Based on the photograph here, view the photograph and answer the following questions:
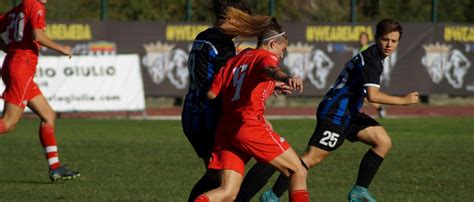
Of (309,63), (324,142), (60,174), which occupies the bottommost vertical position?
(309,63)

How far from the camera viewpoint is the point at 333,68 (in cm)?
2898

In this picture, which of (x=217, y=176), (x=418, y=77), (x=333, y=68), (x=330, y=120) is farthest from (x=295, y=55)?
(x=217, y=176)

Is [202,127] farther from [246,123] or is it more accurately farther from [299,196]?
[299,196]

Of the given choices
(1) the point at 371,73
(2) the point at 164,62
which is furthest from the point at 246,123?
(2) the point at 164,62

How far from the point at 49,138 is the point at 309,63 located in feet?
53.4

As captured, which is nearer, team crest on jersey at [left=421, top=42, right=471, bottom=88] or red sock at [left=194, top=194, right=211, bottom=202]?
red sock at [left=194, top=194, right=211, bottom=202]

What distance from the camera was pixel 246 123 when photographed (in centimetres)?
834

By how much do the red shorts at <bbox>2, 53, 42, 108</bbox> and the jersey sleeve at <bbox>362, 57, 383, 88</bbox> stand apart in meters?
4.23

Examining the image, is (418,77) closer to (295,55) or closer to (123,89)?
(295,55)

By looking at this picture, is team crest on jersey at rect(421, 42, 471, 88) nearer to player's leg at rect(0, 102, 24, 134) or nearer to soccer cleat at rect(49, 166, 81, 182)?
soccer cleat at rect(49, 166, 81, 182)

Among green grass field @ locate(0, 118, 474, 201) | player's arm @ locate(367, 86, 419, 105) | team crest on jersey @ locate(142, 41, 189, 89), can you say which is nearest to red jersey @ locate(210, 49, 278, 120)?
player's arm @ locate(367, 86, 419, 105)

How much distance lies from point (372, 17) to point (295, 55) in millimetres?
3671

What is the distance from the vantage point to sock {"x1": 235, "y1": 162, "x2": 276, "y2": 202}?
30.6ft

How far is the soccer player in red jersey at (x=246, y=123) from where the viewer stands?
8.27 m
